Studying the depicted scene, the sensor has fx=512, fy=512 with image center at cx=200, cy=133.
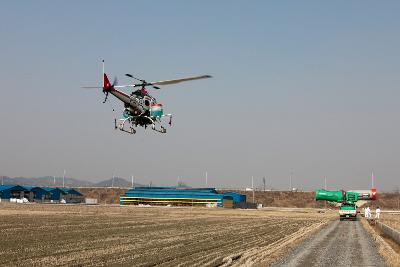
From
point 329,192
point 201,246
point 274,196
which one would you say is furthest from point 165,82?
point 274,196

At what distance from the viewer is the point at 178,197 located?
13750cm

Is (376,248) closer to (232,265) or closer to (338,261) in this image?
(338,261)

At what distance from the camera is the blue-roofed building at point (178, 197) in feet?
435

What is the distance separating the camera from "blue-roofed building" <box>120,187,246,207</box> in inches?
5225

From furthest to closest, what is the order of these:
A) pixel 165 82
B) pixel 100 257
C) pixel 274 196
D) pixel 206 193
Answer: pixel 274 196 < pixel 206 193 < pixel 165 82 < pixel 100 257

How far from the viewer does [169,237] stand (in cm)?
3369

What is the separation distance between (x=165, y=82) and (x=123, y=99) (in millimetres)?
3836

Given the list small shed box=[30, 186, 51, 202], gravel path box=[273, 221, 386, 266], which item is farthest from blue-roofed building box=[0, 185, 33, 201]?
gravel path box=[273, 221, 386, 266]

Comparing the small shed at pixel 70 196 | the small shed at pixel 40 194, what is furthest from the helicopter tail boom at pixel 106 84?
the small shed at pixel 70 196

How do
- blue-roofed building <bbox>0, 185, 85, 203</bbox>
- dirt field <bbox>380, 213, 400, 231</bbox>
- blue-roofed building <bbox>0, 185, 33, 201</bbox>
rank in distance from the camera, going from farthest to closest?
blue-roofed building <bbox>0, 185, 85, 203</bbox>, blue-roofed building <bbox>0, 185, 33, 201</bbox>, dirt field <bbox>380, 213, 400, 231</bbox>

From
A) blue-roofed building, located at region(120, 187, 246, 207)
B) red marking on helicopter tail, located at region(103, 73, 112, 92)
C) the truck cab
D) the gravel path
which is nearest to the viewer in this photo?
the gravel path

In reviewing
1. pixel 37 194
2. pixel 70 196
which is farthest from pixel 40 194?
pixel 70 196

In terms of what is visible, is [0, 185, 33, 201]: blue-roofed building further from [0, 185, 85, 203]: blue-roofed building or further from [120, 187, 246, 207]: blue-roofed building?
[120, 187, 246, 207]: blue-roofed building

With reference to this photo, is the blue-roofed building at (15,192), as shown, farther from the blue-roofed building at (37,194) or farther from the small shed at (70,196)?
the small shed at (70,196)
